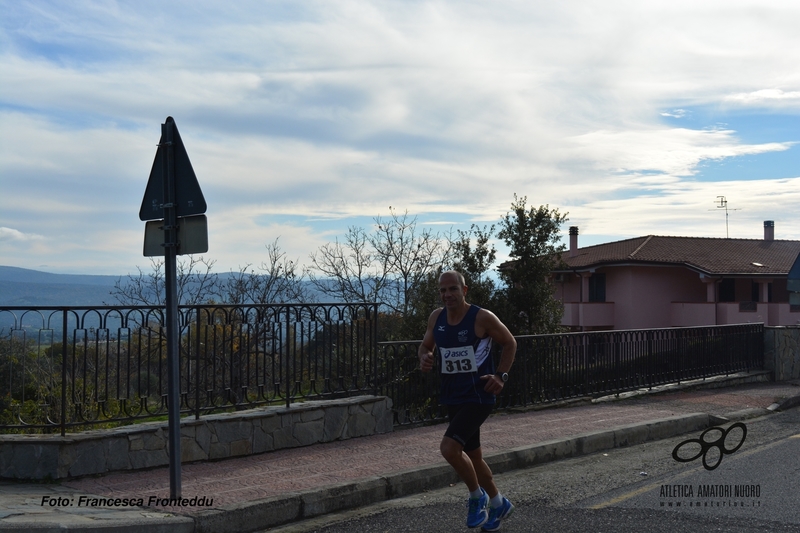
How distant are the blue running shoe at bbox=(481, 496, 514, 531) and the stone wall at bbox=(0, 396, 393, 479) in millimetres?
3368

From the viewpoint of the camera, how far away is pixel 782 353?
17.9m

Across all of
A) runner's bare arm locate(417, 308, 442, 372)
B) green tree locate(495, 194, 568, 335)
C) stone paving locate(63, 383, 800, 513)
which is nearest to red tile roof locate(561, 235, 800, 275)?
green tree locate(495, 194, 568, 335)

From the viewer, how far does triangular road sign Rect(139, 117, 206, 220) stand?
623 cm

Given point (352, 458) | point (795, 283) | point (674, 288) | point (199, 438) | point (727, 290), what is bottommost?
point (352, 458)

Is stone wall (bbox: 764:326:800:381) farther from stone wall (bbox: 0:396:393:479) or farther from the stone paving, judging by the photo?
stone wall (bbox: 0:396:393:479)

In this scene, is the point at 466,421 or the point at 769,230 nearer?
the point at 466,421

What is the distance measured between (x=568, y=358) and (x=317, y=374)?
206 inches

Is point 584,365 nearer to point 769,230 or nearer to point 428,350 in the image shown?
point 428,350

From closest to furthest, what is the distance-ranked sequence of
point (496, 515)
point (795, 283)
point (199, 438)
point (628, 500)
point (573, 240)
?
point (496, 515) → point (628, 500) → point (199, 438) → point (795, 283) → point (573, 240)

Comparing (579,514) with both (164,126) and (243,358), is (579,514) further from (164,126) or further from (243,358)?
(164,126)

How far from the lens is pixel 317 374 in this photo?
9.34m

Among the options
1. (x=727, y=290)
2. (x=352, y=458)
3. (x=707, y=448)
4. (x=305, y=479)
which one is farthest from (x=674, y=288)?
(x=305, y=479)

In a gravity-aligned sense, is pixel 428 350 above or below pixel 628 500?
above

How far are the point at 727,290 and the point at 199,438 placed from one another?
4093cm
